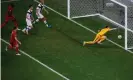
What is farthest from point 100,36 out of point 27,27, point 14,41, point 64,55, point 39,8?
point 14,41

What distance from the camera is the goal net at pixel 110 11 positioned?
21.4m

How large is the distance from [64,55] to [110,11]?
13.4 ft

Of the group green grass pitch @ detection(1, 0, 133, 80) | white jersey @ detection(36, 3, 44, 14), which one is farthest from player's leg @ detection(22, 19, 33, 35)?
white jersey @ detection(36, 3, 44, 14)

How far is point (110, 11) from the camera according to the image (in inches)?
918

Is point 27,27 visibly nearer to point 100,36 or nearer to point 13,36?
point 13,36

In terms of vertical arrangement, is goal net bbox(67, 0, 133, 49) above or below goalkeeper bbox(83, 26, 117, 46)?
above

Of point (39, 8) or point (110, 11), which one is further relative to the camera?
point (110, 11)

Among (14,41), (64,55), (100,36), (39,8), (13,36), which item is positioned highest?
(39,8)

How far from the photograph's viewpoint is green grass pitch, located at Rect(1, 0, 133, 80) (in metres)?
18.9

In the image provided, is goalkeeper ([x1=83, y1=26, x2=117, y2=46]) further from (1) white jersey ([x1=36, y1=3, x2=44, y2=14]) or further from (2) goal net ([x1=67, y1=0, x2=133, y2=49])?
(1) white jersey ([x1=36, y1=3, x2=44, y2=14])

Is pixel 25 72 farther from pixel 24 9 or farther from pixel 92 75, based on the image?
pixel 24 9

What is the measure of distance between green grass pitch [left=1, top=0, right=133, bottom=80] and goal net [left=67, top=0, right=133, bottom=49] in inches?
11.9

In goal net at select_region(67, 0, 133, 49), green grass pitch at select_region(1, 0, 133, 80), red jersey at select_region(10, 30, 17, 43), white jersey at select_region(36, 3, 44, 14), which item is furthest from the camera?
white jersey at select_region(36, 3, 44, 14)

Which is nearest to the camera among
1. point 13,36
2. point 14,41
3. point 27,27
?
point 13,36
